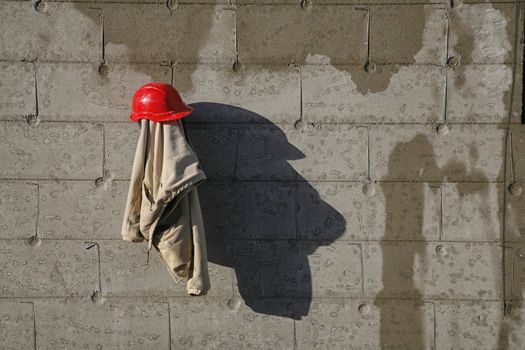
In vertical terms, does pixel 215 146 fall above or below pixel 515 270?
above

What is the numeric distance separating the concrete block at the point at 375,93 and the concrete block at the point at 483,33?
208 millimetres

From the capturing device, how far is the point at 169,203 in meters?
2.93

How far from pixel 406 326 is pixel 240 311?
1.04 metres

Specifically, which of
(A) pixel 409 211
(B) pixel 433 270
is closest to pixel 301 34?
(A) pixel 409 211

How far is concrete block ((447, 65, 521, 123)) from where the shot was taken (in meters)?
3.18

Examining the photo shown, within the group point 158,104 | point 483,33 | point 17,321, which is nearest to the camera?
point 158,104

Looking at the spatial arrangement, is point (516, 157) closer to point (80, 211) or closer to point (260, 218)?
point (260, 218)

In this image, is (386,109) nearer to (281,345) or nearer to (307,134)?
(307,134)

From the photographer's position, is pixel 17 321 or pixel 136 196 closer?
pixel 136 196

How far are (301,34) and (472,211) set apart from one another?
151 centimetres

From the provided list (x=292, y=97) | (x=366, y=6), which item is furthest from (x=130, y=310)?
(x=366, y=6)

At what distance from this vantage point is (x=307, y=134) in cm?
321

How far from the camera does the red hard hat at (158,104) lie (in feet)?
9.45

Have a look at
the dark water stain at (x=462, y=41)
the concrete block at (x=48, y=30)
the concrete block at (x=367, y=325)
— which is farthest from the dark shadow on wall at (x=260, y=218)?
the dark water stain at (x=462, y=41)
